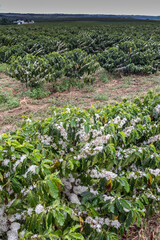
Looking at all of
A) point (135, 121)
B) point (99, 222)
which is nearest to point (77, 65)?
point (135, 121)

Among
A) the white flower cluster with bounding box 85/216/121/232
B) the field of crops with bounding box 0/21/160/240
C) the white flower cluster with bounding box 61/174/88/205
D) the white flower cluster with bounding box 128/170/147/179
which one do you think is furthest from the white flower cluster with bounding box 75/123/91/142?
the white flower cluster with bounding box 85/216/121/232

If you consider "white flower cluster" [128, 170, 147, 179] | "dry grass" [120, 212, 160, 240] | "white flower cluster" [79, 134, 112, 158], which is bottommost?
"dry grass" [120, 212, 160, 240]

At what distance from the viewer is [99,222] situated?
1935mm

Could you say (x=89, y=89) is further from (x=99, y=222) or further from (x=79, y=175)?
(x=99, y=222)

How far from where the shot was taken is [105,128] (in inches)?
89.2

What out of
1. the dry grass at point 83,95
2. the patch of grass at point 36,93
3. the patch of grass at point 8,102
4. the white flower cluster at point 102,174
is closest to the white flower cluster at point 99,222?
the white flower cluster at point 102,174

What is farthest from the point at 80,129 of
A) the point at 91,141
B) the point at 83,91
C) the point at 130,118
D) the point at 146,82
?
the point at 146,82

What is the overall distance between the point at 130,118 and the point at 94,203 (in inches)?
45.3

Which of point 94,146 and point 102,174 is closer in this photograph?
point 102,174

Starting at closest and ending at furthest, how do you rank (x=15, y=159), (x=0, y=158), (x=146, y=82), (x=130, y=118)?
(x=0, y=158), (x=15, y=159), (x=130, y=118), (x=146, y=82)

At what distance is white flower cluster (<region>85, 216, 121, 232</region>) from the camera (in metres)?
1.86

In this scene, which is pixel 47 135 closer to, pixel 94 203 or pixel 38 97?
pixel 94 203

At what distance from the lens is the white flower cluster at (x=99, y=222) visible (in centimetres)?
186

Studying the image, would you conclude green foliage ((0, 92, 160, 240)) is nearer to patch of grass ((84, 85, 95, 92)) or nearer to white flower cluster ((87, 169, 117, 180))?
A: white flower cluster ((87, 169, 117, 180))
